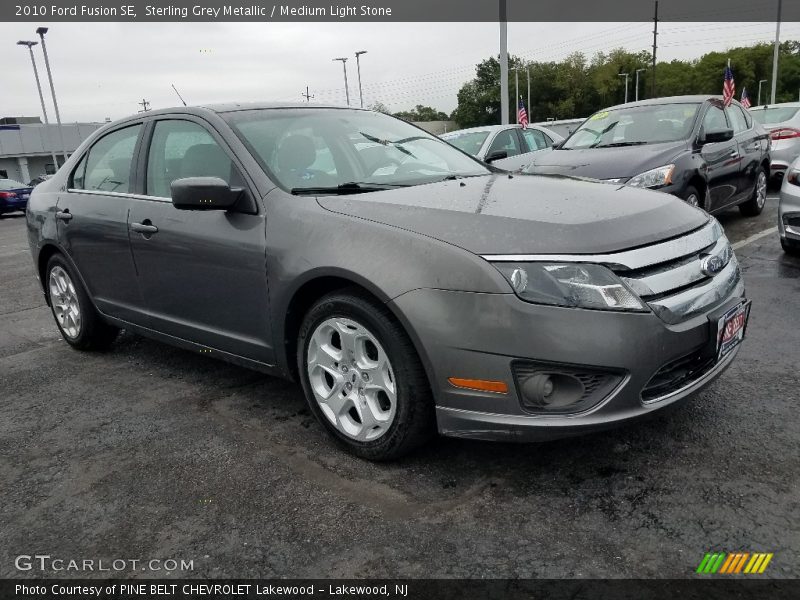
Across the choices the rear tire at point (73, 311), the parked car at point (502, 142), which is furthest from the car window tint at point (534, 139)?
the rear tire at point (73, 311)

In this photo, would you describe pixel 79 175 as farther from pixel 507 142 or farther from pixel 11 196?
pixel 11 196

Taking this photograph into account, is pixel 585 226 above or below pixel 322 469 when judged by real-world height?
above

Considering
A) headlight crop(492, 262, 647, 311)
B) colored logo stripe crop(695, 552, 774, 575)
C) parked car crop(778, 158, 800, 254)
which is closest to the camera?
colored logo stripe crop(695, 552, 774, 575)

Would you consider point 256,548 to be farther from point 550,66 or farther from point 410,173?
point 550,66

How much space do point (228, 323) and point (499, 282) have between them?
1578mm

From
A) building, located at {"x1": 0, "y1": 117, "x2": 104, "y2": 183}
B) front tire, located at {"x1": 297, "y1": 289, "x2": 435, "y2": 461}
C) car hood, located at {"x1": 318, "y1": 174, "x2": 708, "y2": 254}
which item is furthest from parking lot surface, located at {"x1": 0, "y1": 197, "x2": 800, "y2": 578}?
building, located at {"x1": 0, "y1": 117, "x2": 104, "y2": 183}

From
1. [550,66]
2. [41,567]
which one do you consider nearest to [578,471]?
[41,567]

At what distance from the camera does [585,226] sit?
2436mm

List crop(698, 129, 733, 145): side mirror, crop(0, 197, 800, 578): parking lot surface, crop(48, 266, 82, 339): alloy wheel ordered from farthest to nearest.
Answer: crop(698, 129, 733, 145): side mirror, crop(48, 266, 82, 339): alloy wheel, crop(0, 197, 800, 578): parking lot surface

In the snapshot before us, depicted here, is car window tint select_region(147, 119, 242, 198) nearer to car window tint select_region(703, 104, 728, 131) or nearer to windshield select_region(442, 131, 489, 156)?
car window tint select_region(703, 104, 728, 131)

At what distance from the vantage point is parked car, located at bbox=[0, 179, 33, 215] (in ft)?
70.0

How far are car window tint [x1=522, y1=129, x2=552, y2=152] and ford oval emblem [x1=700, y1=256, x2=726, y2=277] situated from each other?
7.64 meters

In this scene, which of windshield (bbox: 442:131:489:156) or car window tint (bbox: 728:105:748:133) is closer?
car window tint (bbox: 728:105:748:133)
